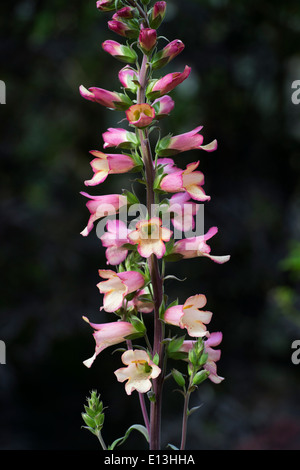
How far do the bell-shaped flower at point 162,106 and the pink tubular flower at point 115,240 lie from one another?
0.56 feet

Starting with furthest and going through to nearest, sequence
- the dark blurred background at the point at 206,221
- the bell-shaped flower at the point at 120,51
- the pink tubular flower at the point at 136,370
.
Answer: the dark blurred background at the point at 206,221 < the bell-shaped flower at the point at 120,51 < the pink tubular flower at the point at 136,370

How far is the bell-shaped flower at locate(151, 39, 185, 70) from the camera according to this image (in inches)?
30.4

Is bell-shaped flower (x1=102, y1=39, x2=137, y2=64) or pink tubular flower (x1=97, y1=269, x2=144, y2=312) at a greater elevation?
bell-shaped flower (x1=102, y1=39, x2=137, y2=64)

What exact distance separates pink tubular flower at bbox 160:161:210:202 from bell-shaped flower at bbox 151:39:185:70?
0.15 metres

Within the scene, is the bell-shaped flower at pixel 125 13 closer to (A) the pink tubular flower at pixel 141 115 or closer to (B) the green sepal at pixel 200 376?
(A) the pink tubular flower at pixel 141 115

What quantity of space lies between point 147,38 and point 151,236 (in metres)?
0.28

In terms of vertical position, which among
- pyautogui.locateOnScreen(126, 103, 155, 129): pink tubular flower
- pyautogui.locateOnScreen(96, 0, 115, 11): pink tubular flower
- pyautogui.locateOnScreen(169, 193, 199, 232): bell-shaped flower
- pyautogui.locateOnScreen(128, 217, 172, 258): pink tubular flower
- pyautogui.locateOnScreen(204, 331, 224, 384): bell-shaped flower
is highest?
pyautogui.locateOnScreen(96, 0, 115, 11): pink tubular flower

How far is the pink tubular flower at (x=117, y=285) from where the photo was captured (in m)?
0.73

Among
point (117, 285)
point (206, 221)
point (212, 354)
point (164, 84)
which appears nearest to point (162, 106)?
point (164, 84)

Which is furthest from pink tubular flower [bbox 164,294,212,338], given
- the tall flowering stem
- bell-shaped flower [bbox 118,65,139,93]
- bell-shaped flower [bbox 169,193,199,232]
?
bell-shaped flower [bbox 118,65,139,93]

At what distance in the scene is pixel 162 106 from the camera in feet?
2.61

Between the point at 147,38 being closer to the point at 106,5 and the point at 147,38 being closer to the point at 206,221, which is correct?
the point at 106,5

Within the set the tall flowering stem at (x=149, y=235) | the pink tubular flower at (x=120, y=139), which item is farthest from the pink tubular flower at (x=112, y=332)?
the pink tubular flower at (x=120, y=139)

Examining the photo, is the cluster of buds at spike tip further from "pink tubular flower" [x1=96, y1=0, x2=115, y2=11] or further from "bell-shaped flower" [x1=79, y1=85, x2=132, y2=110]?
"pink tubular flower" [x1=96, y1=0, x2=115, y2=11]
